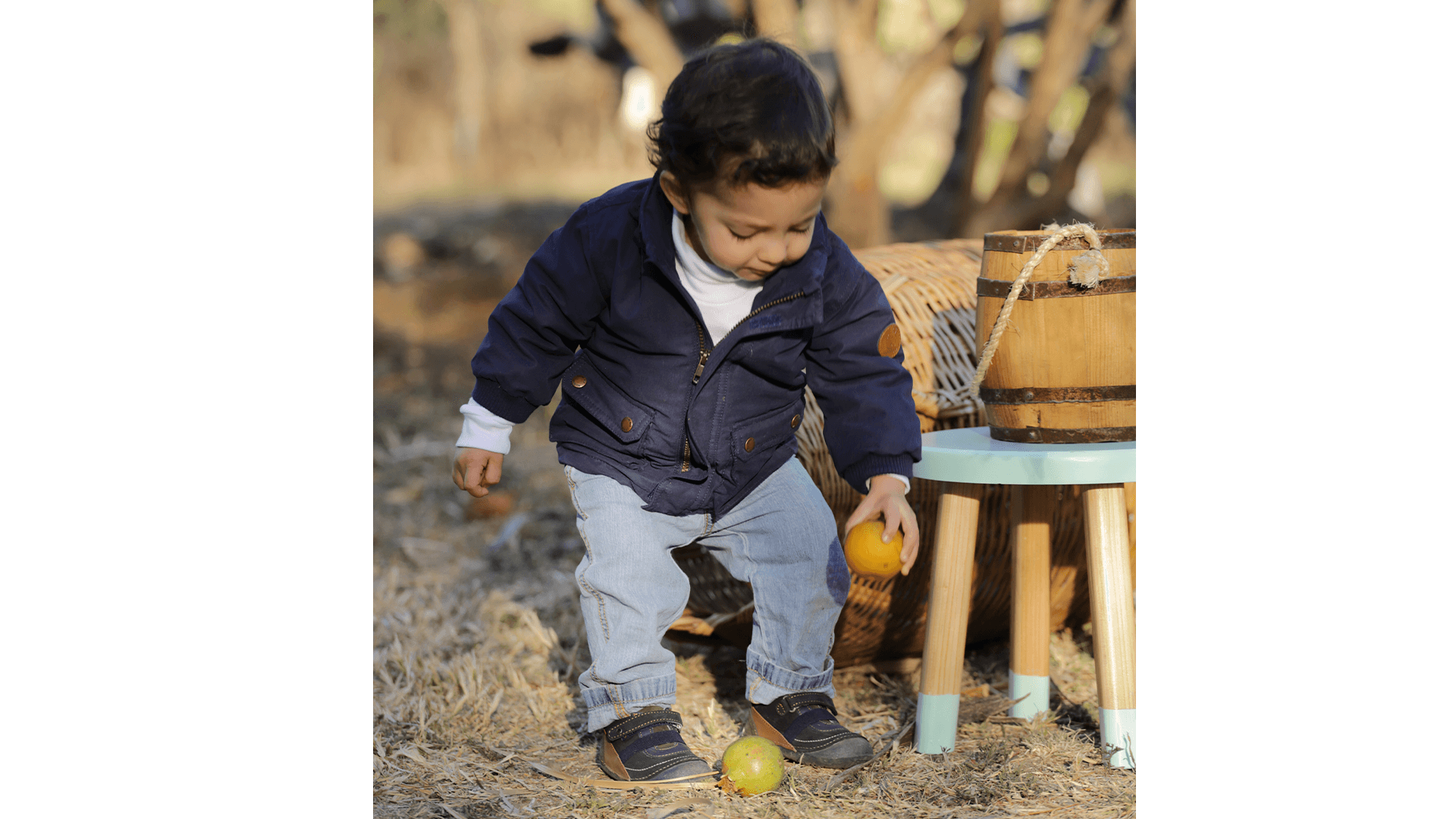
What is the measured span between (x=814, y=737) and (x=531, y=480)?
11.3 feet

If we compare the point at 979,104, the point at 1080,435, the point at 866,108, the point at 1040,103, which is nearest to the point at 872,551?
the point at 1080,435

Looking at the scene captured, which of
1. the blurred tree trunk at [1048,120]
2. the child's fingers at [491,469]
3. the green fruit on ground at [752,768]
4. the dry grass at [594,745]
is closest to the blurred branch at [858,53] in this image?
the blurred tree trunk at [1048,120]

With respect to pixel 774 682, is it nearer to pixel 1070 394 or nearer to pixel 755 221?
pixel 1070 394

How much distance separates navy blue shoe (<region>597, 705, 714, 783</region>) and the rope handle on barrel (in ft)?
3.84

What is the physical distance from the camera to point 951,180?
1129 centimetres

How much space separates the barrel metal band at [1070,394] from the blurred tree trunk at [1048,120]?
4.92 metres

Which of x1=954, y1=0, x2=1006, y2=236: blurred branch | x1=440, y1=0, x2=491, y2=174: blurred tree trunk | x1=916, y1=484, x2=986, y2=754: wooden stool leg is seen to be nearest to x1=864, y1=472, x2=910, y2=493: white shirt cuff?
x1=916, y1=484, x2=986, y2=754: wooden stool leg

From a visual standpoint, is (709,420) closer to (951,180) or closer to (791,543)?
(791,543)

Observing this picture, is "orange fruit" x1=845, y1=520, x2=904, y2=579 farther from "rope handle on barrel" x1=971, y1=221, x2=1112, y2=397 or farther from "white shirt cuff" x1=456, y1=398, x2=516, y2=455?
"white shirt cuff" x1=456, y1=398, x2=516, y2=455

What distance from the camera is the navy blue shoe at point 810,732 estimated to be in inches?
108

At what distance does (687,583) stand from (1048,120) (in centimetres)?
584

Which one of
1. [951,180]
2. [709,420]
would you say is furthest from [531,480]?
[951,180]

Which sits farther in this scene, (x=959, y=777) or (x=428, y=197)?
(x=428, y=197)

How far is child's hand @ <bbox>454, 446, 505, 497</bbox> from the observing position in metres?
2.77
